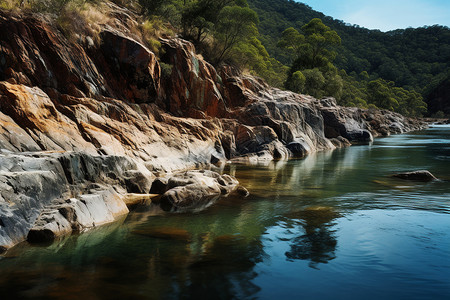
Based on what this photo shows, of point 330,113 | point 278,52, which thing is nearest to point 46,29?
point 330,113

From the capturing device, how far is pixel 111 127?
1894cm

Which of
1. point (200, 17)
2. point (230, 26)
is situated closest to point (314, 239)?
point (200, 17)

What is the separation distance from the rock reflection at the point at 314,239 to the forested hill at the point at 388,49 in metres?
143

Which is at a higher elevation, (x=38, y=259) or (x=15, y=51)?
(x=15, y=51)

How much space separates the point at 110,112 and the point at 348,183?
13.3 m

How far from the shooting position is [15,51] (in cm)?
1809

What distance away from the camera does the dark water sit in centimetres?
692

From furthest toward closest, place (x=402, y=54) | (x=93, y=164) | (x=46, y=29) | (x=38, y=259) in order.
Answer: (x=402, y=54)
(x=46, y=29)
(x=93, y=164)
(x=38, y=259)

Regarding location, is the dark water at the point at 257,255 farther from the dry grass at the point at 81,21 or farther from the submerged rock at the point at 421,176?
the dry grass at the point at 81,21

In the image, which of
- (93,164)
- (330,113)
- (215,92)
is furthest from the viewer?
(330,113)

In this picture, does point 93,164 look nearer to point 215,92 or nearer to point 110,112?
point 110,112

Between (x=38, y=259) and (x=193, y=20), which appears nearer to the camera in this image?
(x=38, y=259)

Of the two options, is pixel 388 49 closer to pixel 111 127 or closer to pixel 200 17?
pixel 200 17

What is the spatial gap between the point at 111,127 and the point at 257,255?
12.7 metres
